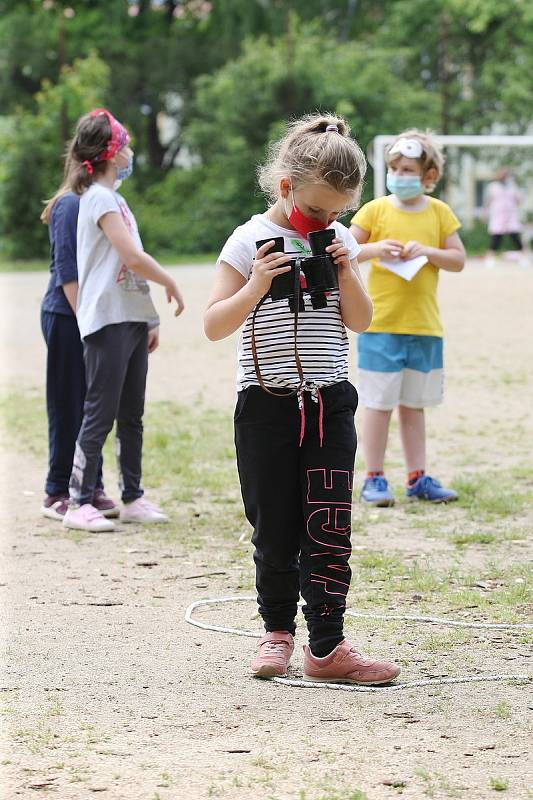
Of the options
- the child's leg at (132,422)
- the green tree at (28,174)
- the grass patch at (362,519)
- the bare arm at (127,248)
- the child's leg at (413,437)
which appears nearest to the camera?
the grass patch at (362,519)

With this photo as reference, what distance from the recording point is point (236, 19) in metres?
36.1

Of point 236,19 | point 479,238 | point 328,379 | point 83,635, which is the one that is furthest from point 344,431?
point 236,19

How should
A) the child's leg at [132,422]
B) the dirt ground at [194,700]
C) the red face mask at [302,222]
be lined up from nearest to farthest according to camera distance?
the dirt ground at [194,700] → the red face mask at [302,222] → the child's leg at [132,422]

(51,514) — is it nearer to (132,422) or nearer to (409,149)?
(132,422)

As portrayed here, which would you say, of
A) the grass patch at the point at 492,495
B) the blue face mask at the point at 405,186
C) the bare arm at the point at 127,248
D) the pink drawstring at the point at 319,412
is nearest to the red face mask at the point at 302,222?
the pink drawstring at the point at 319,412

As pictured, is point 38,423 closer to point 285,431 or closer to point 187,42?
point 285,431

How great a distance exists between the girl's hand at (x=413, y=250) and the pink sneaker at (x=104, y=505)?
183 cm

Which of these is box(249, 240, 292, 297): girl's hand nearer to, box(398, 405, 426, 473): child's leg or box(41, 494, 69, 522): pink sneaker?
box(41, 494, 69, 522): pink sneaker

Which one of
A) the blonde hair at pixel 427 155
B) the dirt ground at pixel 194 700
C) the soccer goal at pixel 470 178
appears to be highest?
the soccer goal at pixel 470 178

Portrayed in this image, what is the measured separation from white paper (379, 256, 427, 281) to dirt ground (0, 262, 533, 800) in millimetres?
1143

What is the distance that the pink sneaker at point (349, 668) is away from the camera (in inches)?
146

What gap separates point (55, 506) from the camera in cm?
614

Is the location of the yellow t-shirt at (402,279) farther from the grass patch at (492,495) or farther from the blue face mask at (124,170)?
the blue face mask at (124,170)

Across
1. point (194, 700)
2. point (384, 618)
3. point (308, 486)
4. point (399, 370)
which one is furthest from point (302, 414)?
point (399, 370)
